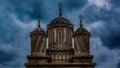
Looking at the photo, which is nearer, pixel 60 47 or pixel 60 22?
pixel 60 47

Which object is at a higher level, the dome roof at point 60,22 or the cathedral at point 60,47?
the dome roof at point 60,22

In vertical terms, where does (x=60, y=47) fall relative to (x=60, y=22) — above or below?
below

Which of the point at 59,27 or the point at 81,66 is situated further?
the point at 59,27

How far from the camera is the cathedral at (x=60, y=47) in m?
47.5

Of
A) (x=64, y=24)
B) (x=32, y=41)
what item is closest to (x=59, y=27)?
(x=64, y=24)

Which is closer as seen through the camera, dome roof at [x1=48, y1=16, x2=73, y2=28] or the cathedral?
the cathedral

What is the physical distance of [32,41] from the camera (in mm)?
49531

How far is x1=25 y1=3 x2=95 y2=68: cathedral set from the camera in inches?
1869

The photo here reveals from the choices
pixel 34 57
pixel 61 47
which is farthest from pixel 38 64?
pixel 61 47

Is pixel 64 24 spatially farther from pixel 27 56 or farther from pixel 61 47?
pixel 27 56

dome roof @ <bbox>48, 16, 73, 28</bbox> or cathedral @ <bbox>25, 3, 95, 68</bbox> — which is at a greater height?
dome roof @ <bbox>48, 16, 73, 28</bbox>

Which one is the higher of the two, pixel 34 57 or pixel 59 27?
pixel 59 27

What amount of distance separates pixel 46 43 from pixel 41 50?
5.79 feet

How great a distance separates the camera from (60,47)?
50.2 metres
